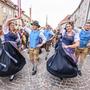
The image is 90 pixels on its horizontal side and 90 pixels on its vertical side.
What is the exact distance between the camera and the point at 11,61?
5.59 m

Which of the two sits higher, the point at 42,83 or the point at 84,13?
the point at 42,83

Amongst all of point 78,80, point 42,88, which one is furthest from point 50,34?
point 42,88

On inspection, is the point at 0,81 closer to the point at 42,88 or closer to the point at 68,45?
the point at 42,88

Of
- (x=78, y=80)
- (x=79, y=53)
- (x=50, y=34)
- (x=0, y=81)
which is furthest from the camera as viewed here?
(x=50, y=34)

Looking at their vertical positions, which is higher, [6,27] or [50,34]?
[6,27]

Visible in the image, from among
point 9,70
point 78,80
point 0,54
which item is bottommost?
point 78,80

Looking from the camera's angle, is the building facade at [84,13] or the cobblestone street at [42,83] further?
the building facade at [84,13]

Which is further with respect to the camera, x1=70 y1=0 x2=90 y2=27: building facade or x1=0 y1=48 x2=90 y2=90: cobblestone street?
x1=70 y1=0 x2=90 y2=27: building facade

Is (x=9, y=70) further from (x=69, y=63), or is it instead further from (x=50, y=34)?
(x=50, y=34)

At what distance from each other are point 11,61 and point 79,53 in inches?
106

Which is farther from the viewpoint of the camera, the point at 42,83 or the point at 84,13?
the point at 84,13

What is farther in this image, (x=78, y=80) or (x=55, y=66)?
(x=78, y=80)

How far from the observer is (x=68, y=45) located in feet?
19.1

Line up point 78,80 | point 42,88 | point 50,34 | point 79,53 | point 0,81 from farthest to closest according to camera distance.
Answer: point 50,34
point 79,53
point 78,80
point 0,81
point 42,88
